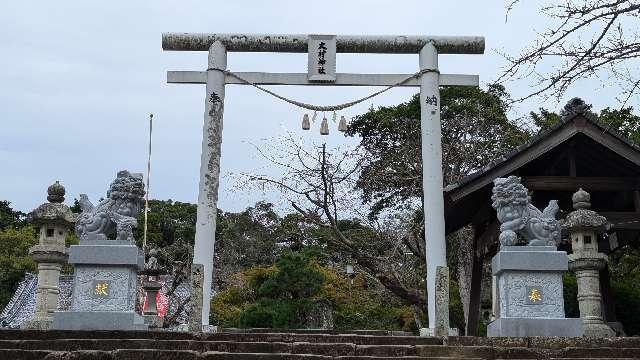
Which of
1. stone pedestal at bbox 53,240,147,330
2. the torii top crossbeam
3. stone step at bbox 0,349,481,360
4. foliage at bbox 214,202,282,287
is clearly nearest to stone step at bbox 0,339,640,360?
stone step at bbox 0,349,481,360

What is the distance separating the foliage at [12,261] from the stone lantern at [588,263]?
29.6 metres

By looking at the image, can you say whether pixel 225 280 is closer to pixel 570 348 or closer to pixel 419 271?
pixel 419 271

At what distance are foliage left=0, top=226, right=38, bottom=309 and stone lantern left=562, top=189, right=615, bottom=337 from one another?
29590 millimetres

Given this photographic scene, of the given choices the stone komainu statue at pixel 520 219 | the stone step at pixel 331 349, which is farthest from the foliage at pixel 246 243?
the stone step at pixel 331 349

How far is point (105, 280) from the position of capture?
9.16m

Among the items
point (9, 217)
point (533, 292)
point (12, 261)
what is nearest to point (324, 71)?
point (533, 292)

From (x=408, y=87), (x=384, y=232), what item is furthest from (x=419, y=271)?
(x=408, y=87)

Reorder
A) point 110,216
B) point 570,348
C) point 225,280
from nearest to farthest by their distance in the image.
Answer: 1. point 570,348
2. point 110,216
3. point 225,280

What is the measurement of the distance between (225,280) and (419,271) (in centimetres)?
1129

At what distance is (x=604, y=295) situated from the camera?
12688 mm

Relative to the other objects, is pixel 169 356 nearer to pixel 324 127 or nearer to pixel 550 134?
pixel 324 127

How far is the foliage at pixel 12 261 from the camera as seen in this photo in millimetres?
32844

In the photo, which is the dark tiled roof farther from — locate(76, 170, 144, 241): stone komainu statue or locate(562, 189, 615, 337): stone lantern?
locate(76, 170, 144, 241): stone komainu statue

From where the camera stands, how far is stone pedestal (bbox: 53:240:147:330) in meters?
9.07
